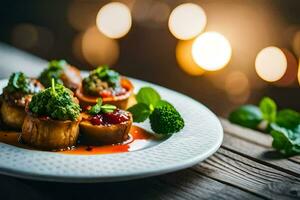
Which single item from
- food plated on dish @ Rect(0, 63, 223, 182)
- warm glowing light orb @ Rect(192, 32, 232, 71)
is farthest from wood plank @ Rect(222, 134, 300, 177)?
warm glowing light orb @ Rect(192, 32, 232, 71)

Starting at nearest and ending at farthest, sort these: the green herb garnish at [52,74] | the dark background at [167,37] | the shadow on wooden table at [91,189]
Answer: the shadow on wooden table at [91,189] < the green herb garnish at [52,74] < the dark background at [167,37]

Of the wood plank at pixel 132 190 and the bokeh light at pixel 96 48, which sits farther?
the bokeh light at pixel 96 48

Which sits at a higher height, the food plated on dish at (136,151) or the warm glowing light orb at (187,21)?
the warm glowing light orb at (187,21)

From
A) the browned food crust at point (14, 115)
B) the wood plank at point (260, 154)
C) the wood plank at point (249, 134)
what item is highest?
the browned food crust at point (14, 115)

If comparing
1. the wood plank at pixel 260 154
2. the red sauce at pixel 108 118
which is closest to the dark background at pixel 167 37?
the wood plank at pixel 260 154

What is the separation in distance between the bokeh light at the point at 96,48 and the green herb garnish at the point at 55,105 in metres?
4.12

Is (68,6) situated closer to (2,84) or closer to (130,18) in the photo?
(130,18)

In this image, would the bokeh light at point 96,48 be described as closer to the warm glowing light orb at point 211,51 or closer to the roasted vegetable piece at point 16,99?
the warm glowing light orb at point 211,51

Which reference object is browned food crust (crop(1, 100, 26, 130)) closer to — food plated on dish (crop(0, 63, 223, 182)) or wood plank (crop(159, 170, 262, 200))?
food plated on dish (crop(0, 63, 223, 182))

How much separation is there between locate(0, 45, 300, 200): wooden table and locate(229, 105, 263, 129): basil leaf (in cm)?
46

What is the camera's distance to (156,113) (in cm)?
256

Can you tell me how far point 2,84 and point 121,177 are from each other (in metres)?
1.33

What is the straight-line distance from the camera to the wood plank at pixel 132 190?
206 cm

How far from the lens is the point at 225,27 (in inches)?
215
